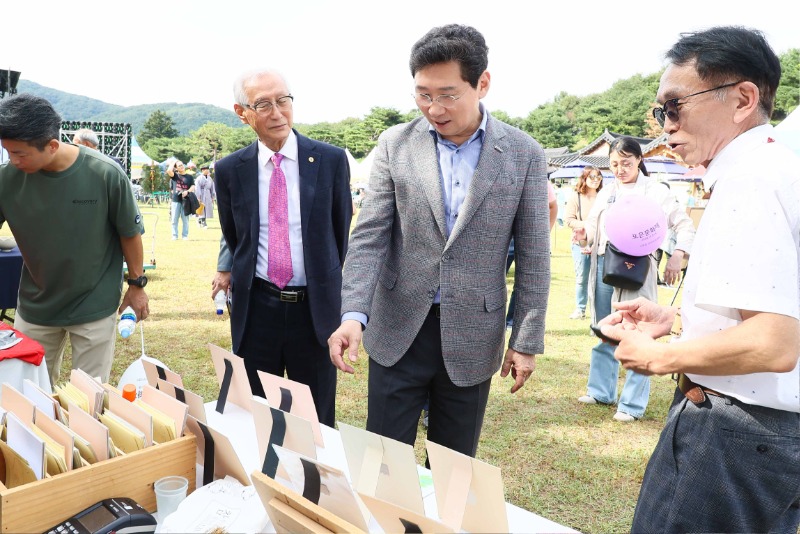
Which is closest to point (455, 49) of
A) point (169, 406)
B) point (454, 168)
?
point (454, 168)

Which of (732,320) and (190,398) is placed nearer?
(732,320)

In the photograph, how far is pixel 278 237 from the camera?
260 cm

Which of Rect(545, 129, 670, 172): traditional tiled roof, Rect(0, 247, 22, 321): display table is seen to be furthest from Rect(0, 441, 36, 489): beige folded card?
Rect(545, 129, 670, 172): traditional tiled roof

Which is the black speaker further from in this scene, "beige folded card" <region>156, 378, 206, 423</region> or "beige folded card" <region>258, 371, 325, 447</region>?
"beige folded card" <region>258, 371, 325, 447</region>

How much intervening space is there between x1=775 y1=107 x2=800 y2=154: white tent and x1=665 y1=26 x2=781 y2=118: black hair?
13.8ft

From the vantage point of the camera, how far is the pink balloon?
11.4ft

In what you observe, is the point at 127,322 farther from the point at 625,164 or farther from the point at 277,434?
the point at 625,164

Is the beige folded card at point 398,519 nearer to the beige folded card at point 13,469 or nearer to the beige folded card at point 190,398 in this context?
the beige folded card at point 190,398

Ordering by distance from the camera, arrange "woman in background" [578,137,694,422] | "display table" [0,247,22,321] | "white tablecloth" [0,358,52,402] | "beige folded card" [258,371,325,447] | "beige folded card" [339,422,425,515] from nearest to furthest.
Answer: "beige folded card" [339,422,425,515]
"beige folded card" [258,371,325,447]
"white tablecloth" [0,358,52,402]
"woman in background" [578,137,694,422]
"display table" [0,247,22,321]

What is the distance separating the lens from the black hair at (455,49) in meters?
1.73

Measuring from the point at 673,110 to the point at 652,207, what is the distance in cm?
242

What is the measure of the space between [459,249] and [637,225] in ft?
6.67

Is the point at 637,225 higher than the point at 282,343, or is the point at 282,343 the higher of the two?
the point at 637,225

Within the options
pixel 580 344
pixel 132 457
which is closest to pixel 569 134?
pixel 580 344
